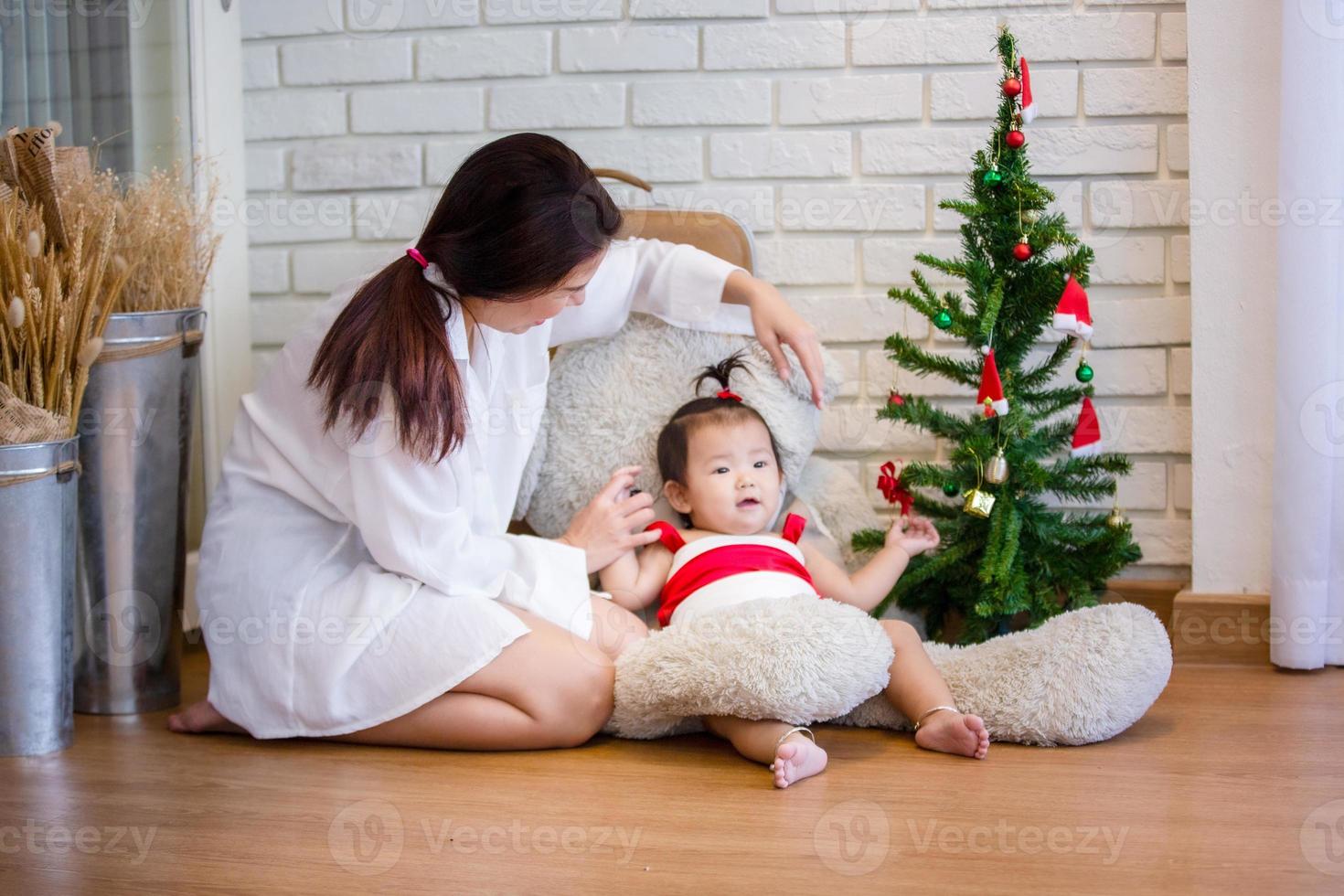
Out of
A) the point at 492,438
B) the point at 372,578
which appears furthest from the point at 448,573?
the point at 492,438

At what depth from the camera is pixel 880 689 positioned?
69.9 inches

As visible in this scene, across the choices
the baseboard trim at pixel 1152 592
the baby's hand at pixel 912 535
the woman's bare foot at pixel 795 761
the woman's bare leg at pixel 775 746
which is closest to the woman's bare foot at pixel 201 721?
the woman's bare leg at pixel 775 746

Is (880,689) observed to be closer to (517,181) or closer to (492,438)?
(492,438)

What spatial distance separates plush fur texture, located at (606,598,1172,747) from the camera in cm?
168

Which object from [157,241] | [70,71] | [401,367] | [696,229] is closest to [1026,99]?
[696,229]

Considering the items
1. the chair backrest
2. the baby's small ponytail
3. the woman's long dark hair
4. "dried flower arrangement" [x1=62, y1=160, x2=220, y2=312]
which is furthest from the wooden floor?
the chair backrest

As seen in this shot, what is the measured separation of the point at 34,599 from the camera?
1.81 meters

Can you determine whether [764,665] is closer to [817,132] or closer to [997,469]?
[997,469]

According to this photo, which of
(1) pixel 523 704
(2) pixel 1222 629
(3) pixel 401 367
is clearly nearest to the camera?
(3) pixel 401 367

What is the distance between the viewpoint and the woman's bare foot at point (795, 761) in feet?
5.32

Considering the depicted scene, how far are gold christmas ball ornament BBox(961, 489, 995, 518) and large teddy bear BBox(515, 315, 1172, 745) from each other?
0.68 feet

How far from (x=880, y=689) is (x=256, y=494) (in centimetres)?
95

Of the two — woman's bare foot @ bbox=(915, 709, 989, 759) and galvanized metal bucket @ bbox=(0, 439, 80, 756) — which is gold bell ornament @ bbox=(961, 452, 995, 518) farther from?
galvanized metal bucket @ bbox=(0, 439, 80, 756)

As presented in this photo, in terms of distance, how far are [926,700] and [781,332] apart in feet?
2.00
